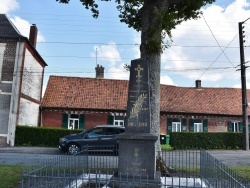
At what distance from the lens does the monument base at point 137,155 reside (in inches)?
311

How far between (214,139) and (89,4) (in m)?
14.9

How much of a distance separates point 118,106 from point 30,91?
7958mm

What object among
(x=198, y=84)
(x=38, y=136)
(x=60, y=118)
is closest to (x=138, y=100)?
(x=38, y=136)

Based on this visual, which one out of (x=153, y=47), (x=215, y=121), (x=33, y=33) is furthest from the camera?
(x=215, y=121)

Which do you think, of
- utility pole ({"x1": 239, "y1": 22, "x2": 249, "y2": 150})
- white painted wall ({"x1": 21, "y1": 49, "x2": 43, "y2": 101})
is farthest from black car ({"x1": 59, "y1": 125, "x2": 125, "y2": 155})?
utility pole ({"x1": 239, "y1": 22, "x2": 249, "y2": 150})

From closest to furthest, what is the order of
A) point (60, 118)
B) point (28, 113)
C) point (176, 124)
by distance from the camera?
point (28, 113) < point (60, 118) < point (176, 124)

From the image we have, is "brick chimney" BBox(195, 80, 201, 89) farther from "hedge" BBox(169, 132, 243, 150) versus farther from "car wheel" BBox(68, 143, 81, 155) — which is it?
"car wheel" BBox(68, 143, 81, 155)

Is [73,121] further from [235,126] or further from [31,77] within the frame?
[235,126]

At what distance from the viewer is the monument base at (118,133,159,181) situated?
7.89 meters

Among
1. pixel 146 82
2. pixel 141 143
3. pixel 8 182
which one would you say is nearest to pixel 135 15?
pixel 146 82

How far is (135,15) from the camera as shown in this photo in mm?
12477

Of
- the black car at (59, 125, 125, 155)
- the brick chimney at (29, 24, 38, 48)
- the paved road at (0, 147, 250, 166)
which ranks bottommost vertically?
the paved road at (0, 147, 250, 166)

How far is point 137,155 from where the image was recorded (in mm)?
7969

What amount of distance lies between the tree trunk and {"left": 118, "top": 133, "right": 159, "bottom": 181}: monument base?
240cm
